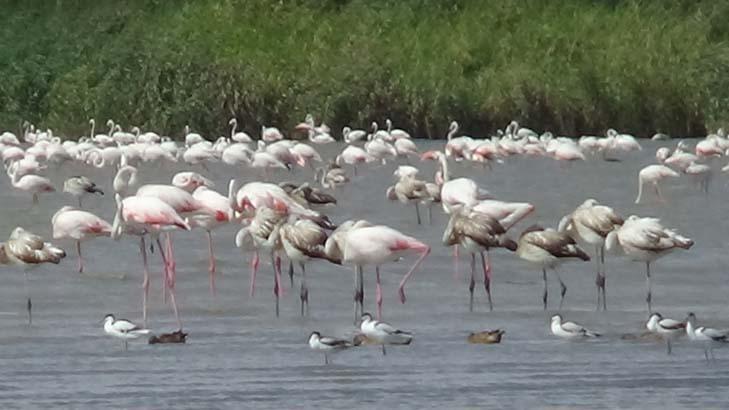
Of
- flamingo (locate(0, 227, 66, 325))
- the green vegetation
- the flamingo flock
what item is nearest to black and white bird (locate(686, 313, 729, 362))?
the flamingo flock

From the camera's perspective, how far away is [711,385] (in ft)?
29.3

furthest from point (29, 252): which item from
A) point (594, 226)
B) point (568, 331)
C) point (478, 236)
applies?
point (568, 331)

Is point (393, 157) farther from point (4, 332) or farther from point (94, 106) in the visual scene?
point (4, 332)

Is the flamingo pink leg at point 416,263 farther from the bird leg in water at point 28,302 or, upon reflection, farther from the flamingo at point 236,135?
the flamingo at point 236,135

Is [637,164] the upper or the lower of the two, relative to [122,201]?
lower

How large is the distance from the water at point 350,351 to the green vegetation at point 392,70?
16100 millimetres

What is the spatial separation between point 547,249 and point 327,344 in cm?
232

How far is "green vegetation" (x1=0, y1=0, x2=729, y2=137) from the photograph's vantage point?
33000 mm

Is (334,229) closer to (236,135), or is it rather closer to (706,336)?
(706,336)

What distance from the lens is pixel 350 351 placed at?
33.3 ft

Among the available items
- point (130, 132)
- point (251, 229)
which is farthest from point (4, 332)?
point (130, 132)

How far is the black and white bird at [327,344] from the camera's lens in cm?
974

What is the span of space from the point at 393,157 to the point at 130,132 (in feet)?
23.6

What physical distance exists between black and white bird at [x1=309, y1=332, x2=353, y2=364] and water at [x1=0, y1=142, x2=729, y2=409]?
73 mm
